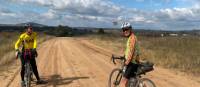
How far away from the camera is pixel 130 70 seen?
8.80m

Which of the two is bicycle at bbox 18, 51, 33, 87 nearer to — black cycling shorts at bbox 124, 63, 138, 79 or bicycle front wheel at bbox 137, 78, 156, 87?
black cycling shorts at bbox 124, 63, 138, 79

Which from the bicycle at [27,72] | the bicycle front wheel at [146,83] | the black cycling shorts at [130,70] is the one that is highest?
the black cycling shorts at [130,70]

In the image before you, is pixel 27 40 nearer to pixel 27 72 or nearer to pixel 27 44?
pixel 27 44

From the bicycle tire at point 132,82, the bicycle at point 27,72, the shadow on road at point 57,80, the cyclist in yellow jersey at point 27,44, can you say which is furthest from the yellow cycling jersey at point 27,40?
the bicycle tire at point 132,82

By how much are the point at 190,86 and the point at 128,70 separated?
4.32 meters

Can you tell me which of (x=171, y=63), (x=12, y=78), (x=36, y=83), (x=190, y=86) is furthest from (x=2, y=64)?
(x=190, y=86)

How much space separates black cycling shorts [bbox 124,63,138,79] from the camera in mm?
8742

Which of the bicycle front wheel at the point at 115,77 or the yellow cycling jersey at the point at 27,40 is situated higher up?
the yellow cycling jersey at the point at 27,40

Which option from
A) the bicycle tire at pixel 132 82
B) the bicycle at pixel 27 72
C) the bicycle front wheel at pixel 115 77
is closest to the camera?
the bicycle tire at pixel 132 82

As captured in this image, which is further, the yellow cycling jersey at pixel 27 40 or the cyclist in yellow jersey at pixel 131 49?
the yellow cycling jersey at pixel 27 40

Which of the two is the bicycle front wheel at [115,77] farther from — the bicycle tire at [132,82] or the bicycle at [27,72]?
the bicycle at [27,72]

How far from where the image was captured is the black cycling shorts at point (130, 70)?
874cm

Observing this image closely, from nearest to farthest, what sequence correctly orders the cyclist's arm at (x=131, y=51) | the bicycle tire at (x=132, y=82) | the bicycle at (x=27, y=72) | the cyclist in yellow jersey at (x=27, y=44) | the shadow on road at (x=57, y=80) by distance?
the cyclist's arm at (x=131, y=51) < the bicycle tire at (x=132, y=82) < the bicycle at (x=27, y=72) < the cyclist in yellow jersey at (x=27, y=44) < the shadow on road at (x=57, y=80)

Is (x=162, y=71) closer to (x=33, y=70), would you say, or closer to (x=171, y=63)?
(x=171, y=63)
